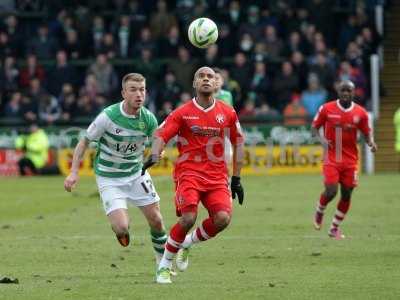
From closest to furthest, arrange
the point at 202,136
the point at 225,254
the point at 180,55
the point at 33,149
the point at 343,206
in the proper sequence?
1. the point at 202,136
2. the point at 225,254
3. the point at 343,206
4. the point at 33,149
5. the point at 180,55

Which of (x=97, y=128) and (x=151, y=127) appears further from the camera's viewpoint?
(x=151, y=127)

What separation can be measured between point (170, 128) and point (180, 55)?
19940 millimetres

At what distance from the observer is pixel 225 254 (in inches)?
556

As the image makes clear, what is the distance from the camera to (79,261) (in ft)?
44.2

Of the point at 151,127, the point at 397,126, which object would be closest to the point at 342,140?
the point at 151,127

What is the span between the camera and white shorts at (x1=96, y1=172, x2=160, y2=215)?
12.2m

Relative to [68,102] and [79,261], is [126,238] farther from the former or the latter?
[68,102]

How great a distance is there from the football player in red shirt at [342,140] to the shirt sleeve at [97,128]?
5425 millimetres

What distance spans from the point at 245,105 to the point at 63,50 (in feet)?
18.7

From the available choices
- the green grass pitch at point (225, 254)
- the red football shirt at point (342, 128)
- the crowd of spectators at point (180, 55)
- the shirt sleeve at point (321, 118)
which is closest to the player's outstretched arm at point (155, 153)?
the green grass pitch at point (225, 254)

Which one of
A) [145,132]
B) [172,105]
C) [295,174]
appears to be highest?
[145,132]

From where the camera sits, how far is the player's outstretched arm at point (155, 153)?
11.3 meters

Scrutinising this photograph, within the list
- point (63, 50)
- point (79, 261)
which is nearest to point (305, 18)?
point (63, 50)

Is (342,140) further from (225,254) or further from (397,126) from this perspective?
(397,126)
